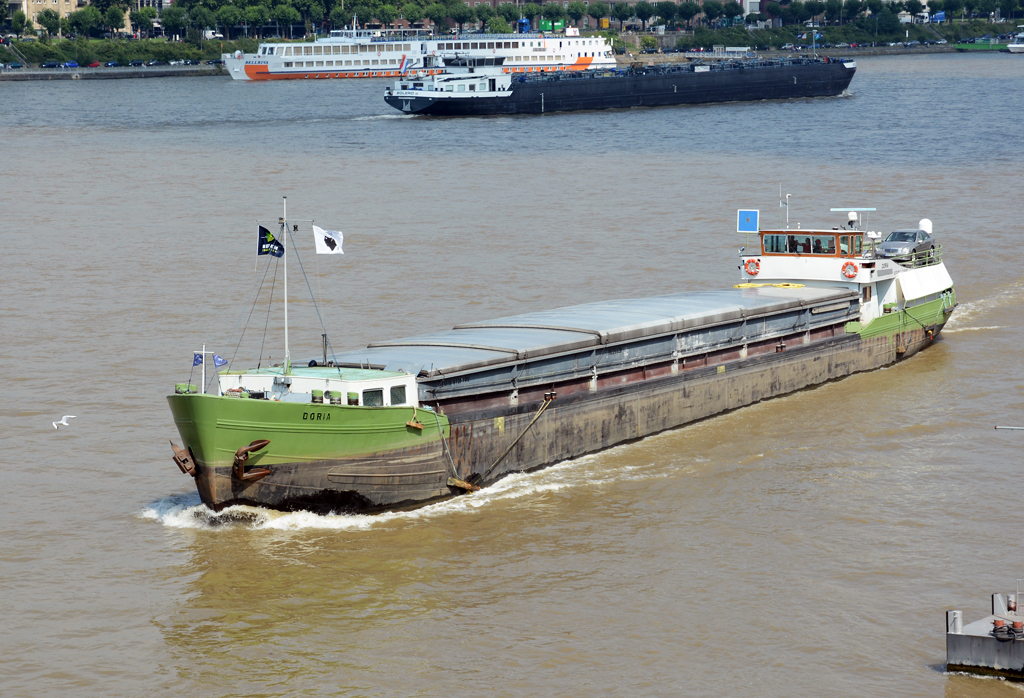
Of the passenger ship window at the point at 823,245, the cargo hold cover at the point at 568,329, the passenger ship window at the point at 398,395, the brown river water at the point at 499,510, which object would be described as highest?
the passenger ship window at the point at 823,245

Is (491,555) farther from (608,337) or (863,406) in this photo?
(863,406)

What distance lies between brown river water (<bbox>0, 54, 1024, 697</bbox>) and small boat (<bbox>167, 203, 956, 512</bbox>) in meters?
0.72

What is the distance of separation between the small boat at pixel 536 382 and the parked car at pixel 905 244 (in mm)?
1807

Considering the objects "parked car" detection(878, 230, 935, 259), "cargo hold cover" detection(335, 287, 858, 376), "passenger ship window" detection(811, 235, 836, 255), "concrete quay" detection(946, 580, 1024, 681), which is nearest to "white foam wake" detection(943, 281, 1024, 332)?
"parked car" detection(878, 230, 935, 259)

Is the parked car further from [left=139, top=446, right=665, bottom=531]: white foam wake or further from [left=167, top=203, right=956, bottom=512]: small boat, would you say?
[left=139, top=446, right=665, bottom=531]: white foam wake

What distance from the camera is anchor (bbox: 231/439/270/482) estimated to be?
2291 centimetres

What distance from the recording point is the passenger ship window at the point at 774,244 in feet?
127

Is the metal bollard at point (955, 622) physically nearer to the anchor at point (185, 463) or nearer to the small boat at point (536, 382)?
the small boat at point (536, 382)

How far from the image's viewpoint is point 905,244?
139 ft

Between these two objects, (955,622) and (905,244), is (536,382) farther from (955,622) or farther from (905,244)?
(905,244)

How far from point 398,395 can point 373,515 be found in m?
2.49

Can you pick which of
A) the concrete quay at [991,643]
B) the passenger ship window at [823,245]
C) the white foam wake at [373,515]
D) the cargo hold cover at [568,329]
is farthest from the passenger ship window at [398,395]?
the passenger ship window at [823,245]

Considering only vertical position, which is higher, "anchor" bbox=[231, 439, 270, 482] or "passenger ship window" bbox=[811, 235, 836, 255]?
"passenger ship window" bbox=[811, 235, 836, 255]

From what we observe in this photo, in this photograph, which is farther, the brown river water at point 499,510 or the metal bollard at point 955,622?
the brown river water at point 499,510
